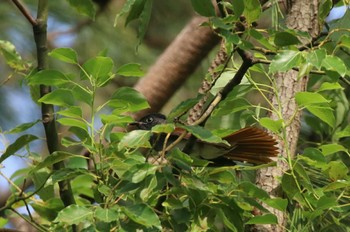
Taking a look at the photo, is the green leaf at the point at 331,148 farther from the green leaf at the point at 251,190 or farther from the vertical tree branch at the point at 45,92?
the vertical tree branch at the point at 45,92

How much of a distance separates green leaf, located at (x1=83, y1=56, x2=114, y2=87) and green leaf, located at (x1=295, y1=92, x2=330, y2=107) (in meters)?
0.44

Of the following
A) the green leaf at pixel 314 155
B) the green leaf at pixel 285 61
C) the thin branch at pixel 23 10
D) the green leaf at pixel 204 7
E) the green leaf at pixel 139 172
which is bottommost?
the green leaf at pixel 314 155

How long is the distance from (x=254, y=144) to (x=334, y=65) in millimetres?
361

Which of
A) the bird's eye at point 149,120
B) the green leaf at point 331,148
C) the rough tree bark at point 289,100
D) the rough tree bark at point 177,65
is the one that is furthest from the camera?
the rough tree bark at point 177,65

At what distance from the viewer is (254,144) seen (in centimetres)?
206

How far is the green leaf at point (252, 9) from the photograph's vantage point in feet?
5.73

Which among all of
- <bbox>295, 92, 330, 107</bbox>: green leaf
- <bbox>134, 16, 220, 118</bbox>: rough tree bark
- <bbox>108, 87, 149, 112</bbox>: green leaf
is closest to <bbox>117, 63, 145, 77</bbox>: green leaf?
<bbox>108, 87, 149, 112</bbox>: green leaf

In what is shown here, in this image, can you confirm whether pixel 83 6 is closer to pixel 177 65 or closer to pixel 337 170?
pixel 337 170

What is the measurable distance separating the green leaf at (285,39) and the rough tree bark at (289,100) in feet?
1.18

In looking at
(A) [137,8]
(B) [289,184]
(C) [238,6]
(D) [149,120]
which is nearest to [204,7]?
(C) [238,6]

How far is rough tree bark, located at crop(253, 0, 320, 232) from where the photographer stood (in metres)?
2.29

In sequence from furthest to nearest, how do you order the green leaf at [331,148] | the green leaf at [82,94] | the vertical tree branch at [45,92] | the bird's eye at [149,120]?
the bird's eye at [149,120] < the green leaf at [331,148] < the vertical tree branch at [45,92] < the green leaf at [82,94]

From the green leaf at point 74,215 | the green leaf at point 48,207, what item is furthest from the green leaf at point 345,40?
the green leaf at point 48,207

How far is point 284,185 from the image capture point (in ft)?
6.54
